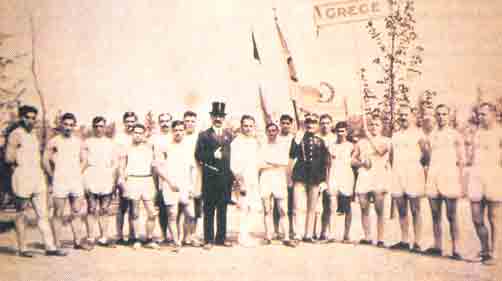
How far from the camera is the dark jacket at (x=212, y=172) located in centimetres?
388

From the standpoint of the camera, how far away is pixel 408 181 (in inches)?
152

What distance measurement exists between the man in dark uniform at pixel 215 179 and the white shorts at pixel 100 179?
704mm

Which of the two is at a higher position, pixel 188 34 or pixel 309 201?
pixel 188 34

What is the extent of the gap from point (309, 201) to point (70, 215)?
6.24 ft

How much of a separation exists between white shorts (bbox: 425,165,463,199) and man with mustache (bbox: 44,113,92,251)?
272 centimetres

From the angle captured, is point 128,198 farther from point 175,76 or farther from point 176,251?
point 175,76

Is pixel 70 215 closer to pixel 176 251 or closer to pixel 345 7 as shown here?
pixel 176 251

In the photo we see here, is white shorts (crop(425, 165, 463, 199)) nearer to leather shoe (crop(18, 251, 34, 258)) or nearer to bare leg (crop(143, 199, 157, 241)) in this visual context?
bare leg (crop(143, 199, 157, 241))

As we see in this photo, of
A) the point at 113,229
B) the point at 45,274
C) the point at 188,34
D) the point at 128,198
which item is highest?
the point at 188,34

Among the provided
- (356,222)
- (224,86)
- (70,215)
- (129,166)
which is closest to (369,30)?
(224,86)

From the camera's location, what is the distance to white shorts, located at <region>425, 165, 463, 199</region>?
380cm

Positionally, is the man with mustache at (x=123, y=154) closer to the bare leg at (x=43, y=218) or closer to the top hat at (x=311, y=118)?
the bare leg at (x=43, y=218)

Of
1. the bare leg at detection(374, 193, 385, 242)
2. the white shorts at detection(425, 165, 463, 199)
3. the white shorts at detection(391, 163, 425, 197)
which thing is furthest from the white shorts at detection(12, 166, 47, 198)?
the white shorts at detection(425, 165, 463, 199)

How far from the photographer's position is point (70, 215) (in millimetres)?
3908
